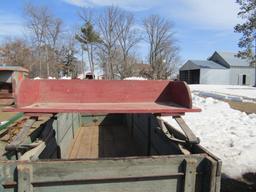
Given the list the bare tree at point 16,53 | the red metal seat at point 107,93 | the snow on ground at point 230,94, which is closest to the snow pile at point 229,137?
the red metal seat at point 107,93

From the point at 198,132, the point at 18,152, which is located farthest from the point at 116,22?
the point at 18,152

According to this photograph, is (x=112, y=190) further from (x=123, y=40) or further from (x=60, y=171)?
(x=123, y=40)

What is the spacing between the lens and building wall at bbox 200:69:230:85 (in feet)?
139

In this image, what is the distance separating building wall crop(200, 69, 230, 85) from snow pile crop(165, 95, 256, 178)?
115 ft

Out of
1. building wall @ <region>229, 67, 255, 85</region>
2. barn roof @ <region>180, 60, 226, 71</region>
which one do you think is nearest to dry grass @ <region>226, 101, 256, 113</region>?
barn roof @ <region>180, 60, 226, 71</region>

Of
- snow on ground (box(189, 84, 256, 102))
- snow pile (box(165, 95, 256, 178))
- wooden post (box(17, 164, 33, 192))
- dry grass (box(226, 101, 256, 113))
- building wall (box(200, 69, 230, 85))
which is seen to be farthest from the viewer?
building wall (box(200, 69, 230, 85))

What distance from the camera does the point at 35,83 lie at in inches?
116

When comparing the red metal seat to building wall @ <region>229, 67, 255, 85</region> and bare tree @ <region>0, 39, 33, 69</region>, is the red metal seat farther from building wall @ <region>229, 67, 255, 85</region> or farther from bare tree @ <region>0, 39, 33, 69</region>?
bare tree @ <region>0, 39, 33, 69</region>

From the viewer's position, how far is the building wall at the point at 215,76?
42.4 m

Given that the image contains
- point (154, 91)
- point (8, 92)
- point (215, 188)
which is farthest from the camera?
point (8, 92)

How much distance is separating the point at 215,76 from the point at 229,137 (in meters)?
39.1

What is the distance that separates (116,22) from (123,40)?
12.3ft

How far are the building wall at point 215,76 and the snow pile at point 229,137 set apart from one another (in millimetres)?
35131

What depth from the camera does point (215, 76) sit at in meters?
42.6
